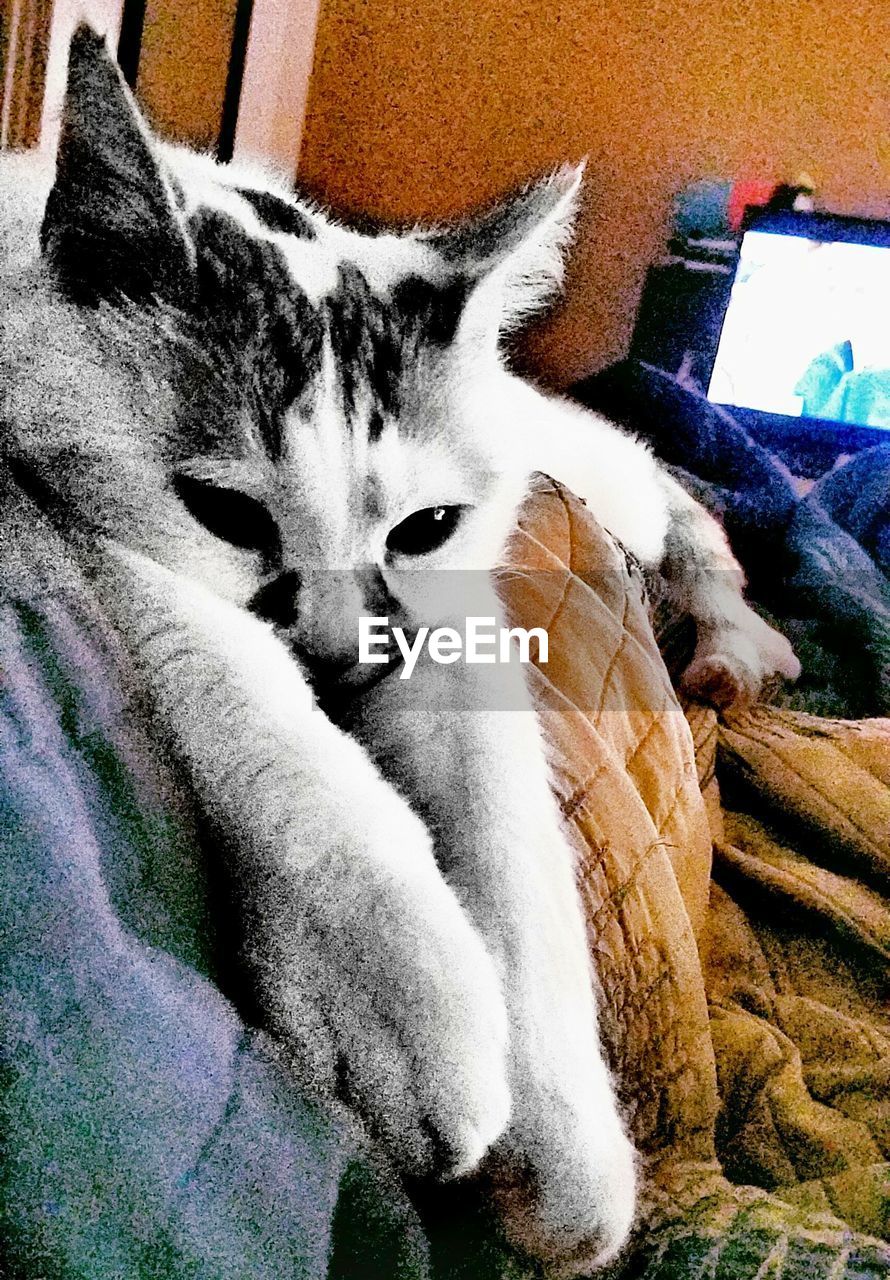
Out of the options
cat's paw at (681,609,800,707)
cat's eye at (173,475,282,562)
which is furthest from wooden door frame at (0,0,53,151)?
cat's paw at (681,609,800,707)

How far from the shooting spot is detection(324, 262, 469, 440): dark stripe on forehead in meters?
0.63

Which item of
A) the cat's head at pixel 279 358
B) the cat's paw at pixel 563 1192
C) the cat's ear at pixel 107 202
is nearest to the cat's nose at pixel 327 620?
the cat's head at pixel 279 358

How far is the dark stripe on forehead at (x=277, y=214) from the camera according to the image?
66 centimetres

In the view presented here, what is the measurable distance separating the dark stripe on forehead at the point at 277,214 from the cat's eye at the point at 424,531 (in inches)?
9.0

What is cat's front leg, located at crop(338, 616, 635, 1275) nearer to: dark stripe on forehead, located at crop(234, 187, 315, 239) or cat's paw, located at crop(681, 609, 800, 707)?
cat's paw, located at crop(681, 609, 800, 707)

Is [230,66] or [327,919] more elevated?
[230,66]

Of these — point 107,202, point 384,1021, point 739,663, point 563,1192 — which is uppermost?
point 107,202

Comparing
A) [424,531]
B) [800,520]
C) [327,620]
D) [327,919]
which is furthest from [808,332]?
[327,919]

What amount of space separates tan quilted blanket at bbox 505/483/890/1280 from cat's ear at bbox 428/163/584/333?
163 millimetres

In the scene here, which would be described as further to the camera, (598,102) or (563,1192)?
(598,102)

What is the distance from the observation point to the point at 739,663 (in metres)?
0.76

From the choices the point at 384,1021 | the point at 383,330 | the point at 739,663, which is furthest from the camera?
the point at 739,663

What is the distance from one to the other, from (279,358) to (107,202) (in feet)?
0.46

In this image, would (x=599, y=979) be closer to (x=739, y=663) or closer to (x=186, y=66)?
(x=739, y=663)
